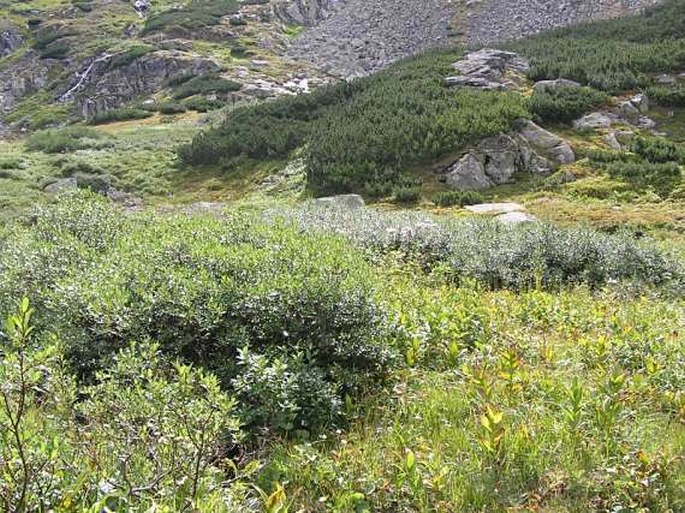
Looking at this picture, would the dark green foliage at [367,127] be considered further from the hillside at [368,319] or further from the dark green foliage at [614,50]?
the dark green foliage at [614,50]

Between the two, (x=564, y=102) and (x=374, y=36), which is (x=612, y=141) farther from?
(x=374, y=36)

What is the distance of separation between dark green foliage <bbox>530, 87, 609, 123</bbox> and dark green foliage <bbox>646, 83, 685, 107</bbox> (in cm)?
203

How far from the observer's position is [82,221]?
290 inches

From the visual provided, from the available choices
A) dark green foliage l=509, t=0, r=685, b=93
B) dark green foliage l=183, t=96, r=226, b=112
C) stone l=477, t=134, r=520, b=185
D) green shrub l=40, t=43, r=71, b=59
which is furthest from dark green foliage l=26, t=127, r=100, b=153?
green shrub l=40, t=43, r=71, b=59

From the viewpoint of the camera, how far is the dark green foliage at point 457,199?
17.3 m

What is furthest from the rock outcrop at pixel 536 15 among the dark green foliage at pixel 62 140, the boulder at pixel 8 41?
the boulder at pixel 8 41

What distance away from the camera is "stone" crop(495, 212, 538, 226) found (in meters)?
13.7

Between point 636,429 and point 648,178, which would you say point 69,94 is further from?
point 636,429

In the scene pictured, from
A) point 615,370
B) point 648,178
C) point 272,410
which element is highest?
point 272,410

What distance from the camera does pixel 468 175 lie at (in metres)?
18.8

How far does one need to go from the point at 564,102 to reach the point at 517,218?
997 centimetres

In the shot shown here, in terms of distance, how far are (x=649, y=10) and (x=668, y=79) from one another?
1344 centimetres

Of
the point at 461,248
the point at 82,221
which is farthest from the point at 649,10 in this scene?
the point at 82,221

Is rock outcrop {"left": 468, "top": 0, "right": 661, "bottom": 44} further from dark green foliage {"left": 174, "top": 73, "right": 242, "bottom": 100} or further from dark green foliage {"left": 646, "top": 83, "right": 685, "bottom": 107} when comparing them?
dark green foliage {"left": 646, "top": 83, "right": 685, "bottom": 107}
